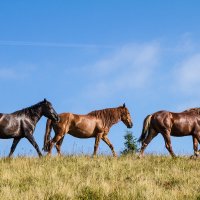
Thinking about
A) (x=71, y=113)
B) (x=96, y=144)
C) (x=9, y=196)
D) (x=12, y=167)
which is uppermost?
(x=71, y=113)

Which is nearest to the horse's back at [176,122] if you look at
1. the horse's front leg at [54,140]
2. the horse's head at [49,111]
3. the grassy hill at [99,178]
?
the grassy hill at [99,178]

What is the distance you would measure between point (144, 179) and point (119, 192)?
6.80 ft

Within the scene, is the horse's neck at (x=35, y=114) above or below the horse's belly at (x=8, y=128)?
above

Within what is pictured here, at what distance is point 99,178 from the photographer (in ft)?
40.9

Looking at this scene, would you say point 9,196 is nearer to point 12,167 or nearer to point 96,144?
point 12,167

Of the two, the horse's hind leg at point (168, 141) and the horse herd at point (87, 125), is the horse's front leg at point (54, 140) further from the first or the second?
the horse's hind leg at point (168, 141)

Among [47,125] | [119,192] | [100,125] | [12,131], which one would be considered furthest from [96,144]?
[119,192]

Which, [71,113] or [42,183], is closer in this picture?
[42,183]

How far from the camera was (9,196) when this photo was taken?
33.3 ft

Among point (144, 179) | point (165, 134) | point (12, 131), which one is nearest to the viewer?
point (144, 179)

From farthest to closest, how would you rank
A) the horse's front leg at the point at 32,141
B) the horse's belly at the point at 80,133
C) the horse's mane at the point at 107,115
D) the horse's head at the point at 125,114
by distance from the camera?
the horse's head at the point at 125,114 < the horse's mane at the point at 107,115 < the horse's belly at the point at 80,133 < the horse's front leg at the point at 32,141

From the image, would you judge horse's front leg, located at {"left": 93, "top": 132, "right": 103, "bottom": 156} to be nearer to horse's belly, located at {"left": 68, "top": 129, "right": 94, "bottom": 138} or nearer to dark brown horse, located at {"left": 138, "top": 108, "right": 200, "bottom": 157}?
horse's belly, located at {"left": 68, "top": 129, "right": 94, "bottom": 138}

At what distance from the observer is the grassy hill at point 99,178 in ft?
35.0

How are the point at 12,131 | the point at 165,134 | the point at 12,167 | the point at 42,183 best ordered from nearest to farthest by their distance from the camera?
the point at 42,183
the point at 12,167
the point at 12,131
the point at 165,134
